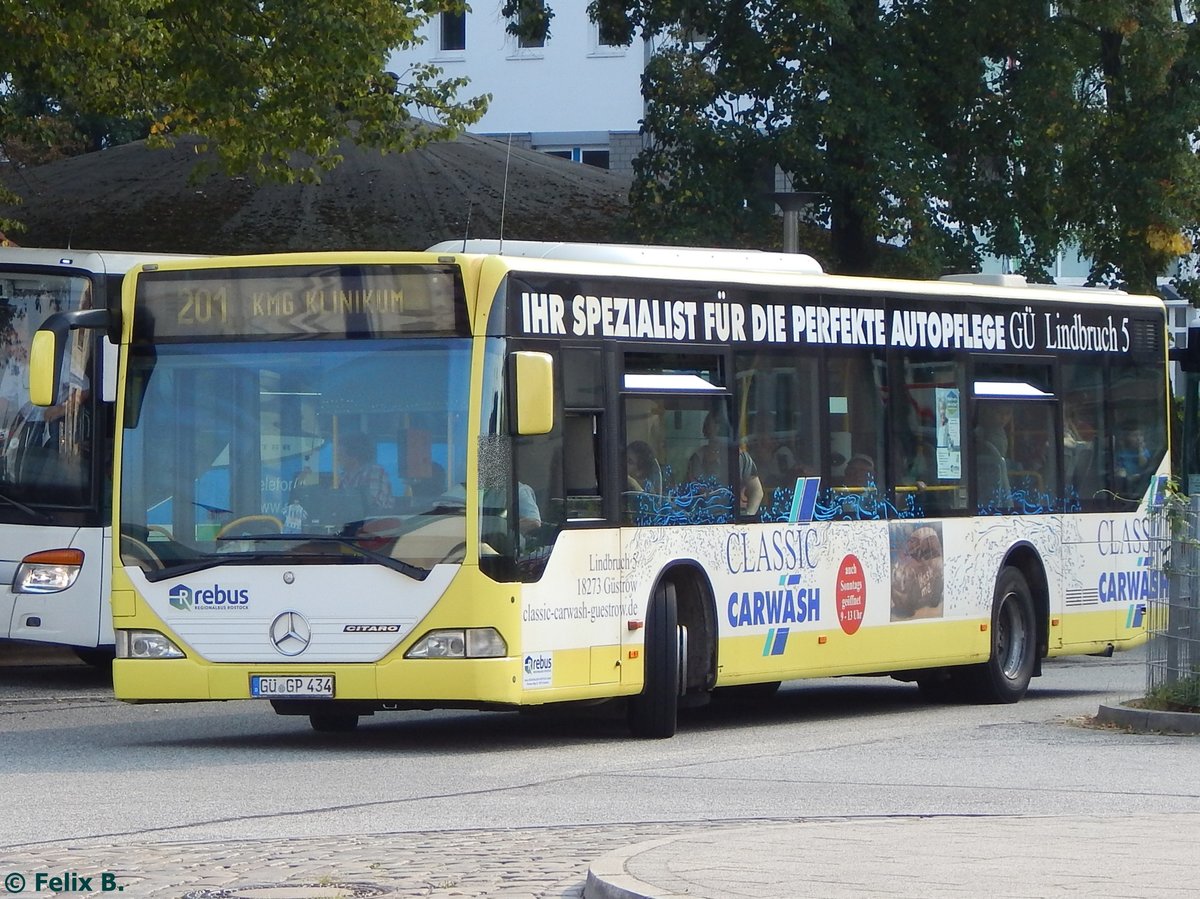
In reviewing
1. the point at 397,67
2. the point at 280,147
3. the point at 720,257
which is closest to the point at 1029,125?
the point at 280,147

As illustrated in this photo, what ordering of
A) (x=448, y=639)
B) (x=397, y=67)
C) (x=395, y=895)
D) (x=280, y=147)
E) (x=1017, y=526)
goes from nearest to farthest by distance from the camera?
(x=395, y=895) → (x=448, y=639) → (x=1017, y=526) → (x=280, y=147) → (x=397, y=67)

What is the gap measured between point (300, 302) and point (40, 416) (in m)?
6.23

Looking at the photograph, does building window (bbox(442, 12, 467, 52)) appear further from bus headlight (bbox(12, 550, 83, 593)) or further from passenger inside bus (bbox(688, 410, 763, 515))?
passenger inside bus (bbox(688, 410, 763, 515))

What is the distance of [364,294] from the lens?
13.2 meters

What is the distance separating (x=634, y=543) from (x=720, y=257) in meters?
2.32

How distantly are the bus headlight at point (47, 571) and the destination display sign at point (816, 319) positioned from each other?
Result: 21.2ft

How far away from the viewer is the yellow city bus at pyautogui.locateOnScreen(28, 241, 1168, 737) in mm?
12859

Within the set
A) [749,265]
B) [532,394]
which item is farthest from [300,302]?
[749,265]

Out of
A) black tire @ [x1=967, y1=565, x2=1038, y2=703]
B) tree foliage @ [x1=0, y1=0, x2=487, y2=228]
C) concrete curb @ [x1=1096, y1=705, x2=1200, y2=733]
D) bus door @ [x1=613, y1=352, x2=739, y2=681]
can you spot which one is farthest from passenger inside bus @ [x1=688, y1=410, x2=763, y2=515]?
tree foliage @ [x1=0, y1=0, x2=487, y2=228]

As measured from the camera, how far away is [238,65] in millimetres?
22922

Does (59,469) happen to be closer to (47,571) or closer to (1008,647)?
(47,571)

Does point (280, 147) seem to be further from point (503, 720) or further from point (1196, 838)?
point (1196, 838)

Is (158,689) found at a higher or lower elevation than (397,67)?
lower

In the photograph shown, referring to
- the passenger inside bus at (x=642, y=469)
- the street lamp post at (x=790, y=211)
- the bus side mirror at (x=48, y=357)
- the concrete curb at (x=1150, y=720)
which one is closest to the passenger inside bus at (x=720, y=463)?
the passenger inside bus at (x=642, y=469)
